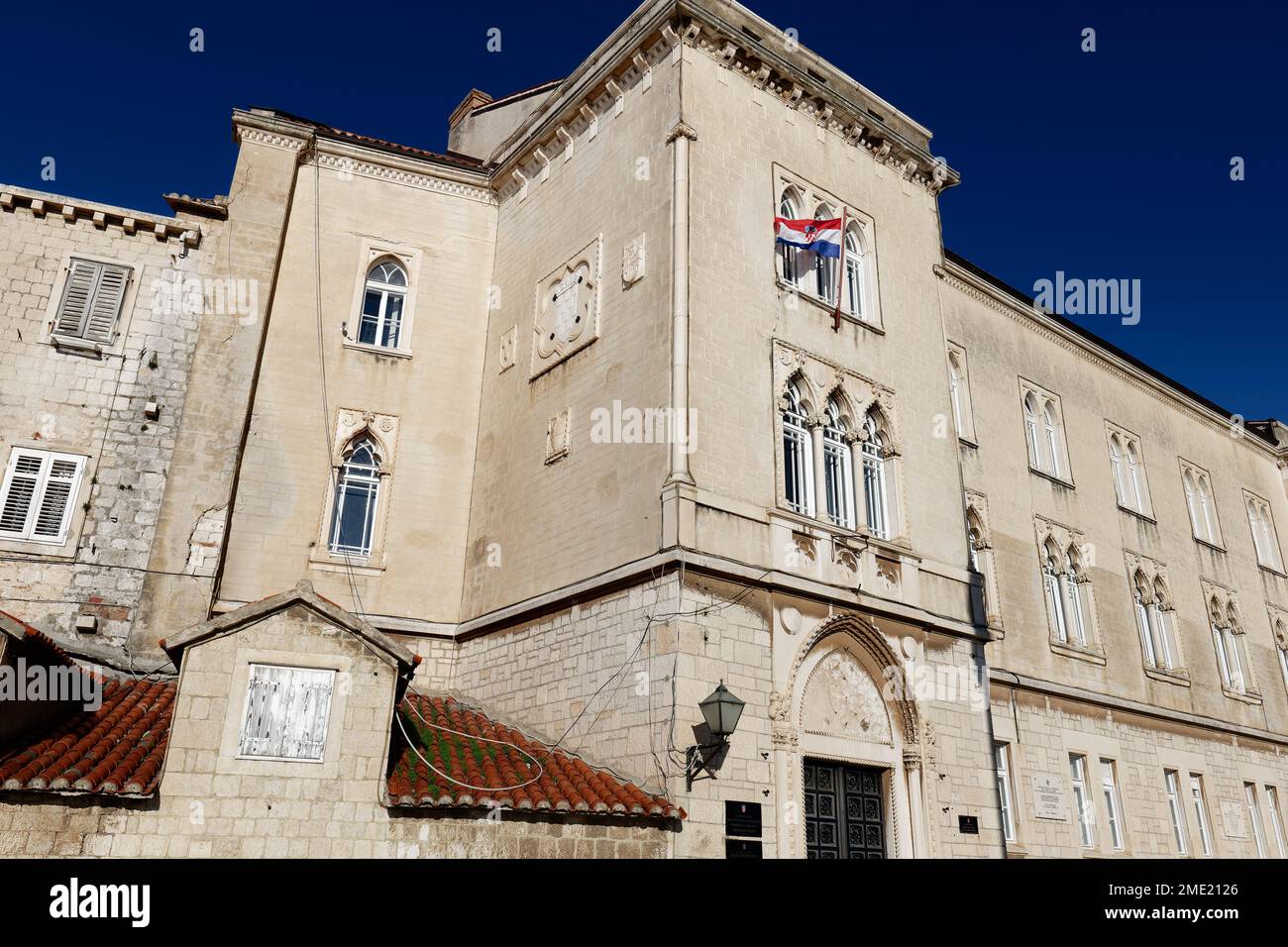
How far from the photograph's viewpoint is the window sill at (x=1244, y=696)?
24.4m

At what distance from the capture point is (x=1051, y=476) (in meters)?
22.1

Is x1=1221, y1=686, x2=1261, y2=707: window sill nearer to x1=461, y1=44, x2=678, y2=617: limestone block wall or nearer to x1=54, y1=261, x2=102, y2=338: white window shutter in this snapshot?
x1=461, y1=44, x2=678, y2=617: limestone block wall

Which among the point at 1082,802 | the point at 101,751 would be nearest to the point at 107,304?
the point at 101,751

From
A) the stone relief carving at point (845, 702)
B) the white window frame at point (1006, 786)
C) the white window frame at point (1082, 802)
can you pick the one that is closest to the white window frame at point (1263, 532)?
the white window frame at point (1082, 802)

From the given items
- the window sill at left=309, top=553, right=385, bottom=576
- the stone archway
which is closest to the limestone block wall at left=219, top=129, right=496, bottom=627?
the window sill at left=309, top=553, right=385, bottom=576

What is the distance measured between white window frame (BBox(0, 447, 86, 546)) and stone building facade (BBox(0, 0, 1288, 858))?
411 millimetres

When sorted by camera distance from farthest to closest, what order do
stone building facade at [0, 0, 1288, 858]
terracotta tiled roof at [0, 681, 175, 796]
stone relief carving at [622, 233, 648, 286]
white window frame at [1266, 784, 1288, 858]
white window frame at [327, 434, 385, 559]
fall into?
white window frame at [1266, 784, 1288, 858] < white window frame at [327, 434, 385, 559] < stone relief carving at [622, 233, 648, 286] < stone building facade at [0, 0, 1288, 858] < terracotta tiled roof at [0, 681, 175, 796]

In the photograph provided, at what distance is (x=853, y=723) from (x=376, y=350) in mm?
10612

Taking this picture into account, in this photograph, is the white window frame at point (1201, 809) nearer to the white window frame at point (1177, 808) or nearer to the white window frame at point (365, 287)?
the white window frame at point (1177, 808)

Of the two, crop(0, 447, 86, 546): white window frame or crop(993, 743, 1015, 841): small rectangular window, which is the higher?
crop(0, 447, 86, 546): white window frame

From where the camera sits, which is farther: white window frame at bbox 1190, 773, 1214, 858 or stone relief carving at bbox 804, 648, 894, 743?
white window frame at bbox 1190, 773, 1214, 858

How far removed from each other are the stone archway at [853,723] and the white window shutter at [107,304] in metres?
12.4

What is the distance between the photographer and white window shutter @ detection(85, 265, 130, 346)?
51.7 ft

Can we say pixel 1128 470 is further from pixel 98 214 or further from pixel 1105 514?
pixel 98 214
